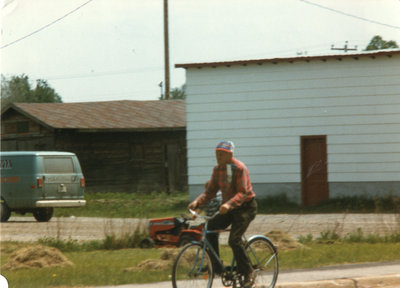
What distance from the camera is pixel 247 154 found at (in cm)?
2594

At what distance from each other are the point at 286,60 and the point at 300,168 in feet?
11.8

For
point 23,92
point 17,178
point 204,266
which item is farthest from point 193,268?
point 23,92

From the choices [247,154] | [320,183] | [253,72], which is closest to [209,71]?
[253,72]

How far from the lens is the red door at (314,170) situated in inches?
993

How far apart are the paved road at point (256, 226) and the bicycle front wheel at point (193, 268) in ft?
22.7

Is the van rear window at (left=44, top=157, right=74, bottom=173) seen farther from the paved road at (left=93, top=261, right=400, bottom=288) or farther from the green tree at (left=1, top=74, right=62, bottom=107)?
the paved road at (left=93, top=261, right=400, bottom=288)

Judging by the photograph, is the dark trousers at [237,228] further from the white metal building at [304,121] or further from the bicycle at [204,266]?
the white metal building at [304,121]

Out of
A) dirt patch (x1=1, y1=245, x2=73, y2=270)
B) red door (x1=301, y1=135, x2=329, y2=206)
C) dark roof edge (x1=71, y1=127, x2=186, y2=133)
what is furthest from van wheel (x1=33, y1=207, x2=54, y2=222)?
dark roof edge (x1=71, y1=127, x2=186, y2=133)

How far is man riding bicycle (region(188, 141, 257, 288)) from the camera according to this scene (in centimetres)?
850

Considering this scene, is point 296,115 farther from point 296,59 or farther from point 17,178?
point 17,178

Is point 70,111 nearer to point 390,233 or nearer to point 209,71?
point 209,71

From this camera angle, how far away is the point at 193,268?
8430mm

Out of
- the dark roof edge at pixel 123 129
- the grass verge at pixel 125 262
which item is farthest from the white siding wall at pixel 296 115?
the grass verge at pixel 125 262

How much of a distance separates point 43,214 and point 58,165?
152 cm
